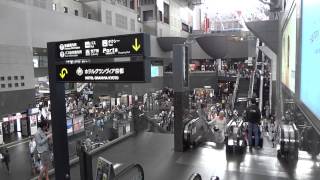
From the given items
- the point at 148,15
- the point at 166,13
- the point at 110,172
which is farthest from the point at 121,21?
the point at 110,172

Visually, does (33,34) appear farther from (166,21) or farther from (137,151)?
(166,21)

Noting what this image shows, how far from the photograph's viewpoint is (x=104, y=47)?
415 cm

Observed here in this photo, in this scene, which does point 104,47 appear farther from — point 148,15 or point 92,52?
point 148,15

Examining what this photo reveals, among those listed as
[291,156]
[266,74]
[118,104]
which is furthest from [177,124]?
[266,74]

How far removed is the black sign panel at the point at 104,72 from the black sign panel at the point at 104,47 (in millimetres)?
142

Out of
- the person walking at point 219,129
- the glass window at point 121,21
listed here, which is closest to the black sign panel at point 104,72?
the person walking at point 219,129

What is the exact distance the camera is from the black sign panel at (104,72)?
3918 millimetres

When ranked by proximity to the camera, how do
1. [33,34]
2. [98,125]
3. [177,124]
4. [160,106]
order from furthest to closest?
[160,106] < [33,34] < [98,125] < [177,124]

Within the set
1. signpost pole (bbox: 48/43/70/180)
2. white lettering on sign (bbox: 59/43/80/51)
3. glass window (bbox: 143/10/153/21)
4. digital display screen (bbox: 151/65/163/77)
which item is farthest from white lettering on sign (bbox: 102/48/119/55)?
glass window (bbox: 143/10/153/21)

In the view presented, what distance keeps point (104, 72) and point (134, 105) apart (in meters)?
9.66

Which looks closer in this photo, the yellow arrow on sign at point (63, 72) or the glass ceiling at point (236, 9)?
the yellow arrow on sign at point (63, 72)

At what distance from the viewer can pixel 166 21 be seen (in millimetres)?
32438

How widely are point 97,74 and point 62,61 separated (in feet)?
2.88

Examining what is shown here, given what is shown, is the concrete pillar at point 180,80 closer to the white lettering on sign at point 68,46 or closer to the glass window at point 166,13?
the white lettering on sign at point 68,46
